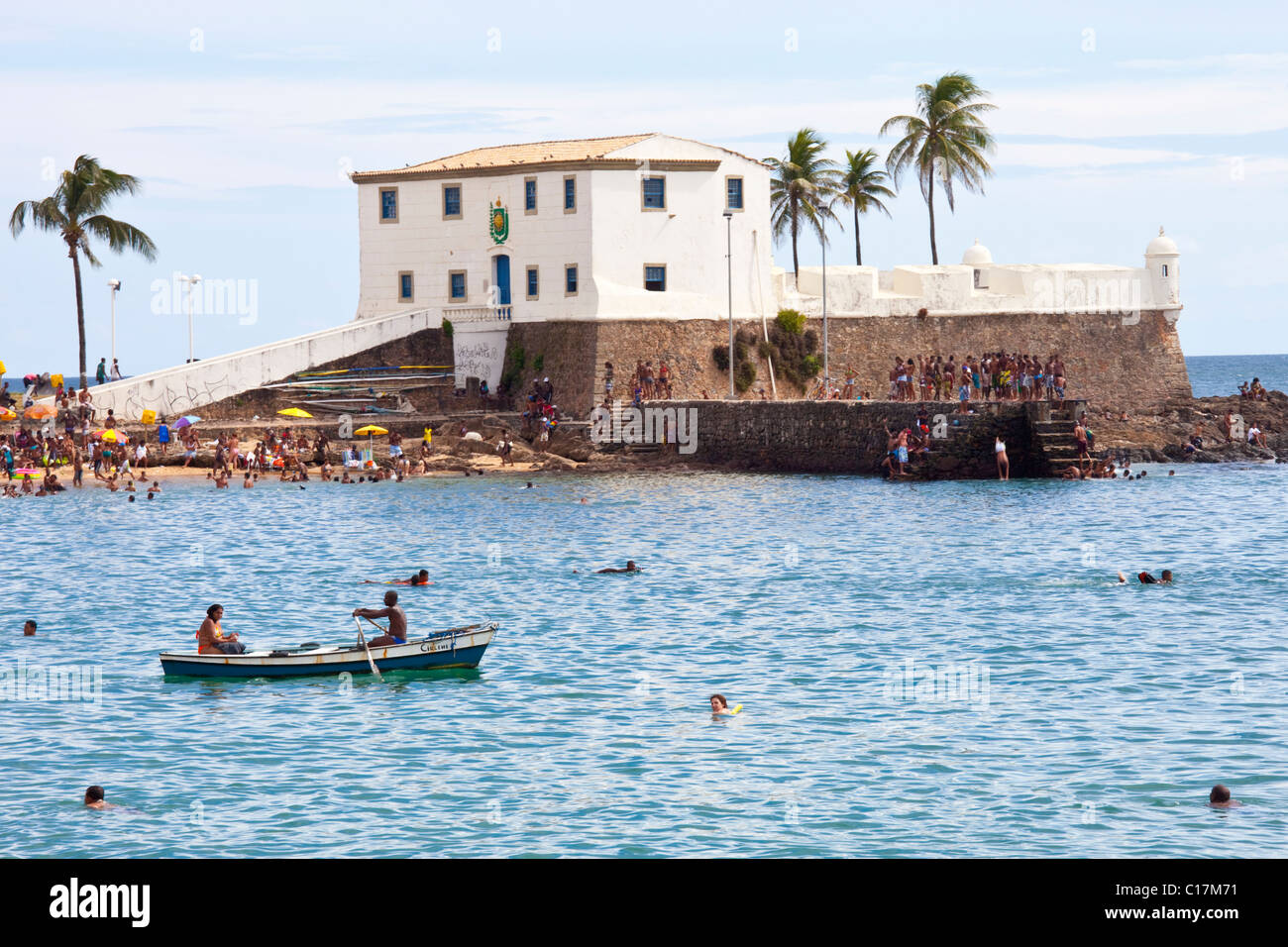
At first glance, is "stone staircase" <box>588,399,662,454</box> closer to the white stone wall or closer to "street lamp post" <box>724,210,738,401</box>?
"street lamp post" <box>724,210,738,401</box>

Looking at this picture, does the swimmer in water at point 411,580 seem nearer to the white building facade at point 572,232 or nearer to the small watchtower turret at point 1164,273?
the white building facade at point 572,232

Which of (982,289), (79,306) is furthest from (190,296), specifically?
(982,289)

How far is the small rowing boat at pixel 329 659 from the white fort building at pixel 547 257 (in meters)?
39.1

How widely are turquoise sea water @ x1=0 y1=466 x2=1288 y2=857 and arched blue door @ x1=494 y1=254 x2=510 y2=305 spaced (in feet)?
74.2

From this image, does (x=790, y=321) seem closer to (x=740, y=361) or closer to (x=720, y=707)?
(x=740, y=361)

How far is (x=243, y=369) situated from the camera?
202 ft

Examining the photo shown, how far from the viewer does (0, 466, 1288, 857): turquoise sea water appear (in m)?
15.8

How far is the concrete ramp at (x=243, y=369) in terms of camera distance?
59.5 meters

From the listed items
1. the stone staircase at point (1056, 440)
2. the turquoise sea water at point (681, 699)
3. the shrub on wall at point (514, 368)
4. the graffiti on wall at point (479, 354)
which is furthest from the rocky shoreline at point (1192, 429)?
the graffiti on wall at point (479, 354)

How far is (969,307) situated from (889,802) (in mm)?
57556

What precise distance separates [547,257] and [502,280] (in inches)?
103

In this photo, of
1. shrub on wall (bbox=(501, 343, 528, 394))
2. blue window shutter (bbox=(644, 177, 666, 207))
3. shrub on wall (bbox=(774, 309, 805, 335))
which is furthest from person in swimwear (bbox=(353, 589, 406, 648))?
shrub on wall (bbox=(774, 309, 805, 335))
